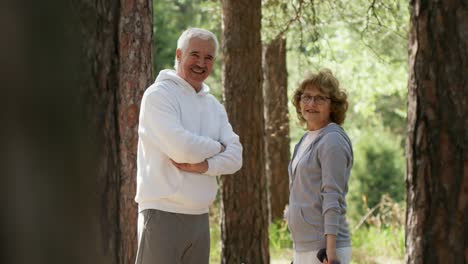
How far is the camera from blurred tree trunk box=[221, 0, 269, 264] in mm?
7832

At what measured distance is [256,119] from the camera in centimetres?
801

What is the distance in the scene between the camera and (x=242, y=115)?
7.90m

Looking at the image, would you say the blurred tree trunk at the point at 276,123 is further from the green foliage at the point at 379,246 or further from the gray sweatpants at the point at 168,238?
the gray sweatpants at the point at 168,238

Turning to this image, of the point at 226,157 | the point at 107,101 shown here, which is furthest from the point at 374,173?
the point at 107,101

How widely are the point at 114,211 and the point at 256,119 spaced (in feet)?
20.6

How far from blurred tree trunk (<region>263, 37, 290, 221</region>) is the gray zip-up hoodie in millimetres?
9004

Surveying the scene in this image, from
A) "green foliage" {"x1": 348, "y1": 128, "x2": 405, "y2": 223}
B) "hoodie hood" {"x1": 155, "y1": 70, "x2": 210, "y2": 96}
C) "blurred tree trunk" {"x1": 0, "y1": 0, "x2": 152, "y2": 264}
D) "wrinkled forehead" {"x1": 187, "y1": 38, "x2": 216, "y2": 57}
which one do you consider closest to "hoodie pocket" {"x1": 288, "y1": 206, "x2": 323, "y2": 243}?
"hoodie hood" {"x1": 155, "y1": 70, "x2": 210, "y2": 96}

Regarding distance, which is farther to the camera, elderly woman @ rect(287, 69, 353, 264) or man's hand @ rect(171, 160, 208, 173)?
man's hand @ rect(171, 160, 208, 173)

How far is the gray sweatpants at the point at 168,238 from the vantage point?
13.5 feet

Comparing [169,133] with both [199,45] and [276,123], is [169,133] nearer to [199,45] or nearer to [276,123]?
[199,45]

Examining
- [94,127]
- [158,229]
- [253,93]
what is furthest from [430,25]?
[253,93]

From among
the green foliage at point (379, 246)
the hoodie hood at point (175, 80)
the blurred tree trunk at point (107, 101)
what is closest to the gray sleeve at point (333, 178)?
the hoodie hood at point (175, 80)

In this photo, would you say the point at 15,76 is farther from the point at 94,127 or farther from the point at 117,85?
the point at 117,85

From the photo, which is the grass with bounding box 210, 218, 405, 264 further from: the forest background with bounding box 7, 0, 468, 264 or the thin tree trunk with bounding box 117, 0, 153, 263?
the thin tree trunk with bounding box 117, 0, 153, 263
